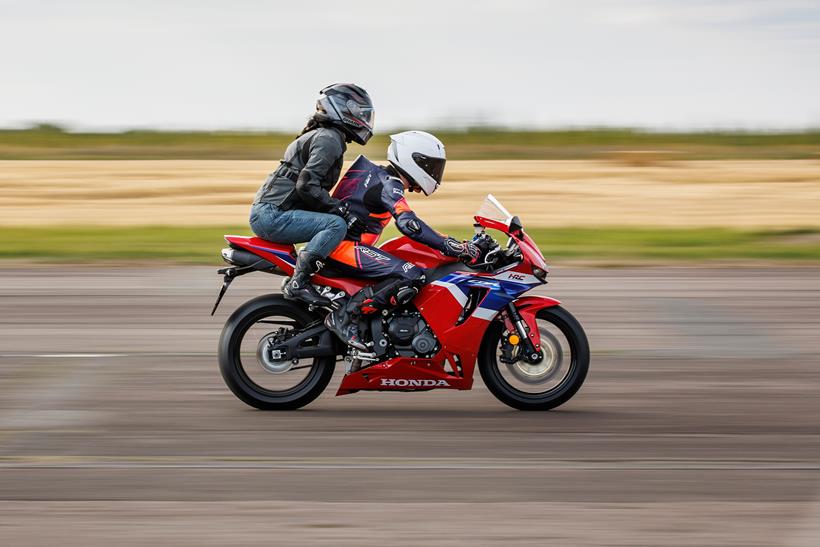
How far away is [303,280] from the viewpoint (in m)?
8.22

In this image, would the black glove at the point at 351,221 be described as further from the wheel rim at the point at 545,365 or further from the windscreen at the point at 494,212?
the wheel rim at the point at 545,365

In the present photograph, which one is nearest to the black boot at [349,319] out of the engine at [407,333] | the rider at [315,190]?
the rider at [315,190]

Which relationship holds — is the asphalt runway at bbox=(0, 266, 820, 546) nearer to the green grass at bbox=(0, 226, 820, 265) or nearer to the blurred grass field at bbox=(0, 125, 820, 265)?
the green grass at bbox=(0, 226, 820, 265)

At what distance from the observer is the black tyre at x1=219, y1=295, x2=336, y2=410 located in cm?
838

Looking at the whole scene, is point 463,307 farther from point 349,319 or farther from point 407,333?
point 349,319

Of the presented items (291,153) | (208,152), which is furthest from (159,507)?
(208,152)

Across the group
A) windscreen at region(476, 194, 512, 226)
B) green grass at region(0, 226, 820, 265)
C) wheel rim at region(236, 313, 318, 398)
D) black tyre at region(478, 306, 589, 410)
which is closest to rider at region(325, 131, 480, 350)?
windscreen at region(476, 194, 512, 226)

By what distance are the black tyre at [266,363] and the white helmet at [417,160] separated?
109cm

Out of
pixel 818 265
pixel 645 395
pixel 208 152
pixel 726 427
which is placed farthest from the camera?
pixel 208 152

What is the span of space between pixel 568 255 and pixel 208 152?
28788mm

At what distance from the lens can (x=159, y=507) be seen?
625 cm

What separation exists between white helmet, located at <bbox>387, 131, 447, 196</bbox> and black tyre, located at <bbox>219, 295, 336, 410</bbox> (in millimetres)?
1095

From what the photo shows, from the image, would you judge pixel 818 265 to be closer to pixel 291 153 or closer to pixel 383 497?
pixel 291 153

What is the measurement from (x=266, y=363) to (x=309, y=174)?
1.25m
